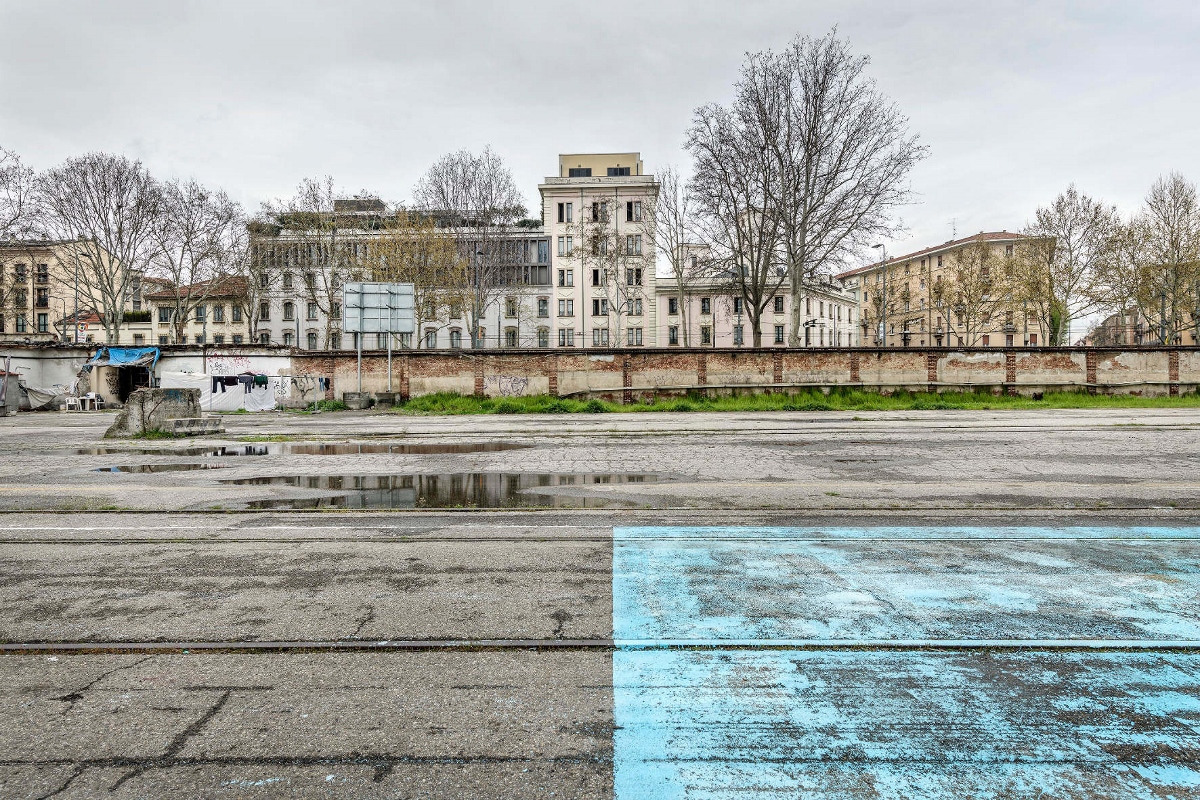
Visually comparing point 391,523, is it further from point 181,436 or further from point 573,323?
point 573,323

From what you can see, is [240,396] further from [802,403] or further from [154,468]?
[802,403]

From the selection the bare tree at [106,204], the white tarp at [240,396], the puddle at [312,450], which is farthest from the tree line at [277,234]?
the puddle at [312,450]

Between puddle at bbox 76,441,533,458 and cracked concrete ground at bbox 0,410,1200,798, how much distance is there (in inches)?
225

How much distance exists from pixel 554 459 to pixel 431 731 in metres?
10.0

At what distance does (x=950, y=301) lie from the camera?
63.2m

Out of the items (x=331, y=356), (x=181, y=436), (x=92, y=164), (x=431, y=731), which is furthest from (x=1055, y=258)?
(x=92, y=164)

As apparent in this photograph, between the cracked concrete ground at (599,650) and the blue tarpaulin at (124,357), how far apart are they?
31.5 metres

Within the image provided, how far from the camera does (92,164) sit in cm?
4341

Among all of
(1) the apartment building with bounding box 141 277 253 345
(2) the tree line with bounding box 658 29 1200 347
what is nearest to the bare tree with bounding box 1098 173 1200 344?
(2) the tree line with bounding box 658 29 1200 347

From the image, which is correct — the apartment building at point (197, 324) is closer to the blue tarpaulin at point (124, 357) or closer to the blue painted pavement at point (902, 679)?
the blue tarpaulin at point (124, 357)

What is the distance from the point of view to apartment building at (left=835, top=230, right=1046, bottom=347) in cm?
5822

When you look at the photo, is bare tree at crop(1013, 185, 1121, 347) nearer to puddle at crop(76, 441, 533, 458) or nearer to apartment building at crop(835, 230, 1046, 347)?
apartment building at crop(835, 230, 1046, 347)

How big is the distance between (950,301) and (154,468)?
65.8 m

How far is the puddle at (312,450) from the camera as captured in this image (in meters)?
14.4
